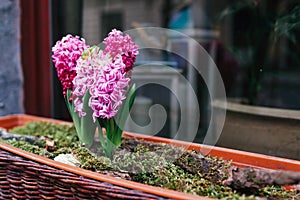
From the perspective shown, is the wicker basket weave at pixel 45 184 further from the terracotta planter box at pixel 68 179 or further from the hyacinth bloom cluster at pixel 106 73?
the hyacinth bloom cluster at pixel 106 73

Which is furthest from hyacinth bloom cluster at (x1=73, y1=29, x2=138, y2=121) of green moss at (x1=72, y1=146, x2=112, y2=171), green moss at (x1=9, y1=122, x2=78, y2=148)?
green moss at (x1=9, y1=122, x2=78, y2=148)

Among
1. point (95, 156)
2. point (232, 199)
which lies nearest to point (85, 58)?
point (95, 156)

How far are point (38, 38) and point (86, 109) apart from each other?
34.7 inches

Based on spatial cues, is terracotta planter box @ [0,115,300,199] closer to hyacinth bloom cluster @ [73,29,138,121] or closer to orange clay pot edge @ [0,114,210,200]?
orange clay pot edge @ [0,114,210,200]

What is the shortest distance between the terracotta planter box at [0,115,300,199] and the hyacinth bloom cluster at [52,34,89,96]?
0.23 meters

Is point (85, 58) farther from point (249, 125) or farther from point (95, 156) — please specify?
point (249, 125)

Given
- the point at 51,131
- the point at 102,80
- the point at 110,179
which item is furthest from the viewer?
the point at 51,131

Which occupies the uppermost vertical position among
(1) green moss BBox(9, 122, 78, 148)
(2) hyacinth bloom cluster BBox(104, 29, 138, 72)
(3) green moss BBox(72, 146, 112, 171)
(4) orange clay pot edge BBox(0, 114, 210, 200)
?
(2) hyacinth bloom cluster BBox(104, 29, 138, 72)

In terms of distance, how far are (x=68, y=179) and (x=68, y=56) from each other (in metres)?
0.34

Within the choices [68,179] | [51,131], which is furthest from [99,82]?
[51,131]

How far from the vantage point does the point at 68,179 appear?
0.80m

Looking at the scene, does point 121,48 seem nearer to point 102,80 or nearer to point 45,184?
point 102,80

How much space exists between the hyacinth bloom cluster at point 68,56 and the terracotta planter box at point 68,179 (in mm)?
230

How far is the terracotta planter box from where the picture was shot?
73 cm
